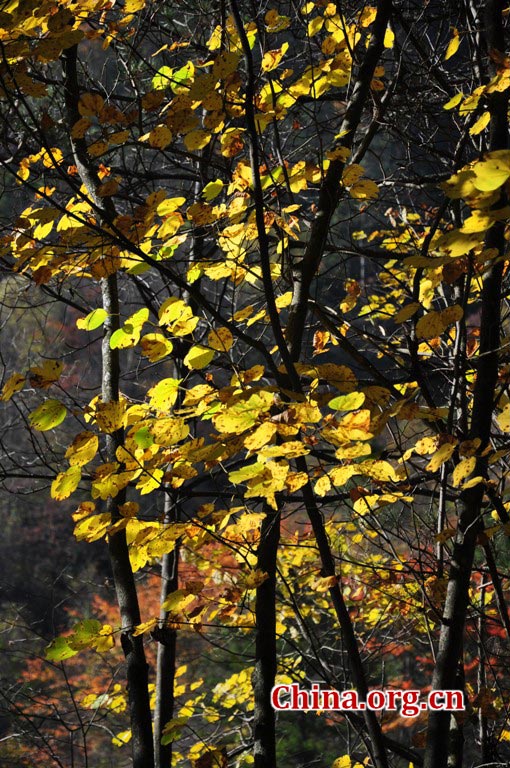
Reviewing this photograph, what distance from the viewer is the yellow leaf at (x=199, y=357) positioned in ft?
5.39

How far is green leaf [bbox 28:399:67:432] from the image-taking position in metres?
1.54

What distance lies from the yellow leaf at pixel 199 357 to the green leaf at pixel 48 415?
306 millimetres

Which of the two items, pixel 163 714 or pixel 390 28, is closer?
pixel 390 28

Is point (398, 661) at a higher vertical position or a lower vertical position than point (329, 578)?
higher

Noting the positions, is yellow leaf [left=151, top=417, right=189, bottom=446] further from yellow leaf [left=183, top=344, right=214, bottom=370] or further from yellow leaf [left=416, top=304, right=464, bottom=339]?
yellow leaf [left=416, top=304, right=464, bottom=339]

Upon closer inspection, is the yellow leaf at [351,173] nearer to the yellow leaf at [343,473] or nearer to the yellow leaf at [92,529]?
the yellow leaf at [343,473]

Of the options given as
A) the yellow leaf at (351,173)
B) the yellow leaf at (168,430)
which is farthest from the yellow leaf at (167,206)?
the yellow leaf at (168,430)

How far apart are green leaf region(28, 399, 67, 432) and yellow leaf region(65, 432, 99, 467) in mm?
63

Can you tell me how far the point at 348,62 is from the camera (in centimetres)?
224

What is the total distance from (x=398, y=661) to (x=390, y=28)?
9459 mm

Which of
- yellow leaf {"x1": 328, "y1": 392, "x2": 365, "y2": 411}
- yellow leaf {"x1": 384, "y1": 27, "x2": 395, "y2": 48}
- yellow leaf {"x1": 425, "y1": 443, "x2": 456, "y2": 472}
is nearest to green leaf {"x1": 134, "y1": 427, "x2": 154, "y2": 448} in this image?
yellow leaf {"x1": 328, "y1": 392, "x2": 365, "y2": 411}

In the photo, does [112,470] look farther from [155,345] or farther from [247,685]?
[247,685]

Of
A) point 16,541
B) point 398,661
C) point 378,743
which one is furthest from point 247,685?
point 16,541

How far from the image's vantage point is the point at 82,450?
1594mm
